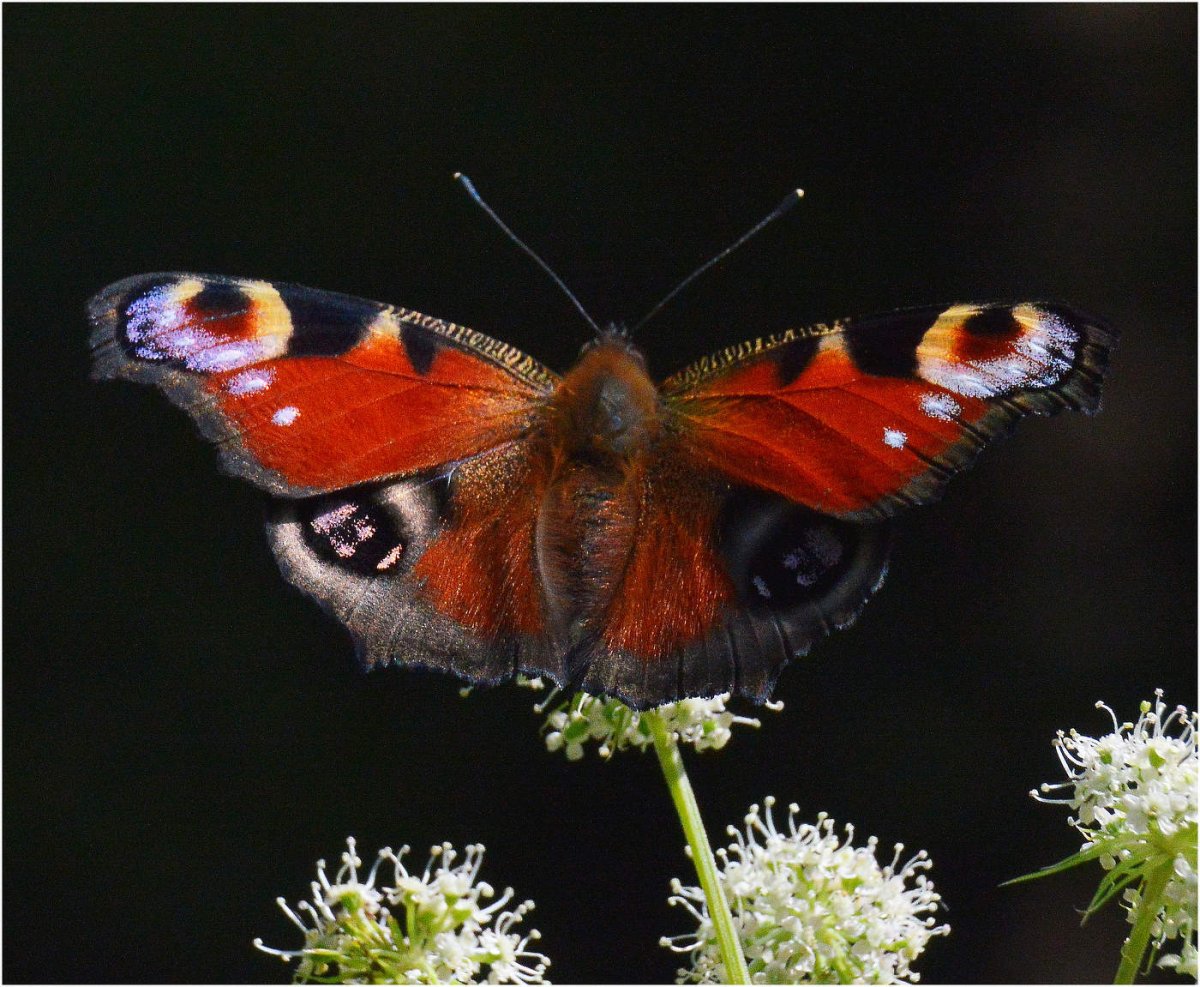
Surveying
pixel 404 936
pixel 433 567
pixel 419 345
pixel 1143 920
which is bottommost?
pixel 404 936

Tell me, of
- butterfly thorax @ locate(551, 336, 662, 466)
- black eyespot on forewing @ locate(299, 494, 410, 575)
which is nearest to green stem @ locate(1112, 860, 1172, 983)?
butterfly thorax @ locate(551, 336, 662, 466)

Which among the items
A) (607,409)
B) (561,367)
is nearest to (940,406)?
(607,409)

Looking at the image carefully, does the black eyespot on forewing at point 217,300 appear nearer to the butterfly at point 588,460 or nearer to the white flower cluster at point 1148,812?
the butterfly at point 588,460

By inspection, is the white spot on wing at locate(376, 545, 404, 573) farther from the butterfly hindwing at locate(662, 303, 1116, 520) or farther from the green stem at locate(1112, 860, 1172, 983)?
the green stem at locate(1112, 860, 1172, 983)

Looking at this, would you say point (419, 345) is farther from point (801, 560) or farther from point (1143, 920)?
point (1143, 920)

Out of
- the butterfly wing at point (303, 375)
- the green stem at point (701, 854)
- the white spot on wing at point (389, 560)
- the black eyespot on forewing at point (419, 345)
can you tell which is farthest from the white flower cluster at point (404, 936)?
the black eyespot on forewing at point (419, 345)
